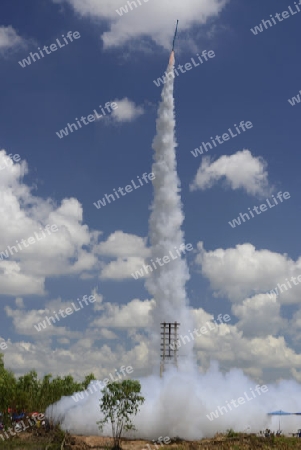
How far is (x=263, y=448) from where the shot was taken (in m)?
52.2

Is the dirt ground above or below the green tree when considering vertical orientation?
below

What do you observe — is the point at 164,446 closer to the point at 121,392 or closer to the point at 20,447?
the point at 121,392

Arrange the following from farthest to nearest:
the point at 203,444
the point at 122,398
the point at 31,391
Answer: the point at 31,391, the point at 122,398, the point at 203,444

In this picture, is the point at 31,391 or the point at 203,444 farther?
the point at 31,391

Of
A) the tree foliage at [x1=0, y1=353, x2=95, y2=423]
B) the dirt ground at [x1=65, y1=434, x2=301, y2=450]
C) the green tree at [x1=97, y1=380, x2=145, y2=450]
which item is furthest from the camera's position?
the tree foliage at [x1=0, y1=353, x2=95, y2=423]

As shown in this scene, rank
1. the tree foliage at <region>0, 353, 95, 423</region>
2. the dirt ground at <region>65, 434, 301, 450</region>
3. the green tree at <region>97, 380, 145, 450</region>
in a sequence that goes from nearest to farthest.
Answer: the dirt ground at <region>65, 434, 301, 450</region> < the green tree at <region>97, 380, 145, 450</region> < the tree foliage at <region>0, 353, 95, 423</region>

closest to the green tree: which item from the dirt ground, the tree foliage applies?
the dirt ground

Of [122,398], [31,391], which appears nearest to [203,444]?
[122,398]

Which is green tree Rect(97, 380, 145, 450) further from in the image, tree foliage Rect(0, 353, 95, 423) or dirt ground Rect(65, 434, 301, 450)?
tree foliage Rect(0, 353, 95, 423)

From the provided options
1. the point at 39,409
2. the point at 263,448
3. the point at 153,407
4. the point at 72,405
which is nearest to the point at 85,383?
the point at 39,409

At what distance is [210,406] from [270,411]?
24.4 ft

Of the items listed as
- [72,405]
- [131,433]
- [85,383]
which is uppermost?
[85,383]

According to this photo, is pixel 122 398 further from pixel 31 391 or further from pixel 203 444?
pixel 31 391

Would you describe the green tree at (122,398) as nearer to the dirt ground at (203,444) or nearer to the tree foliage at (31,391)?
the dirt ground at (203,444)
